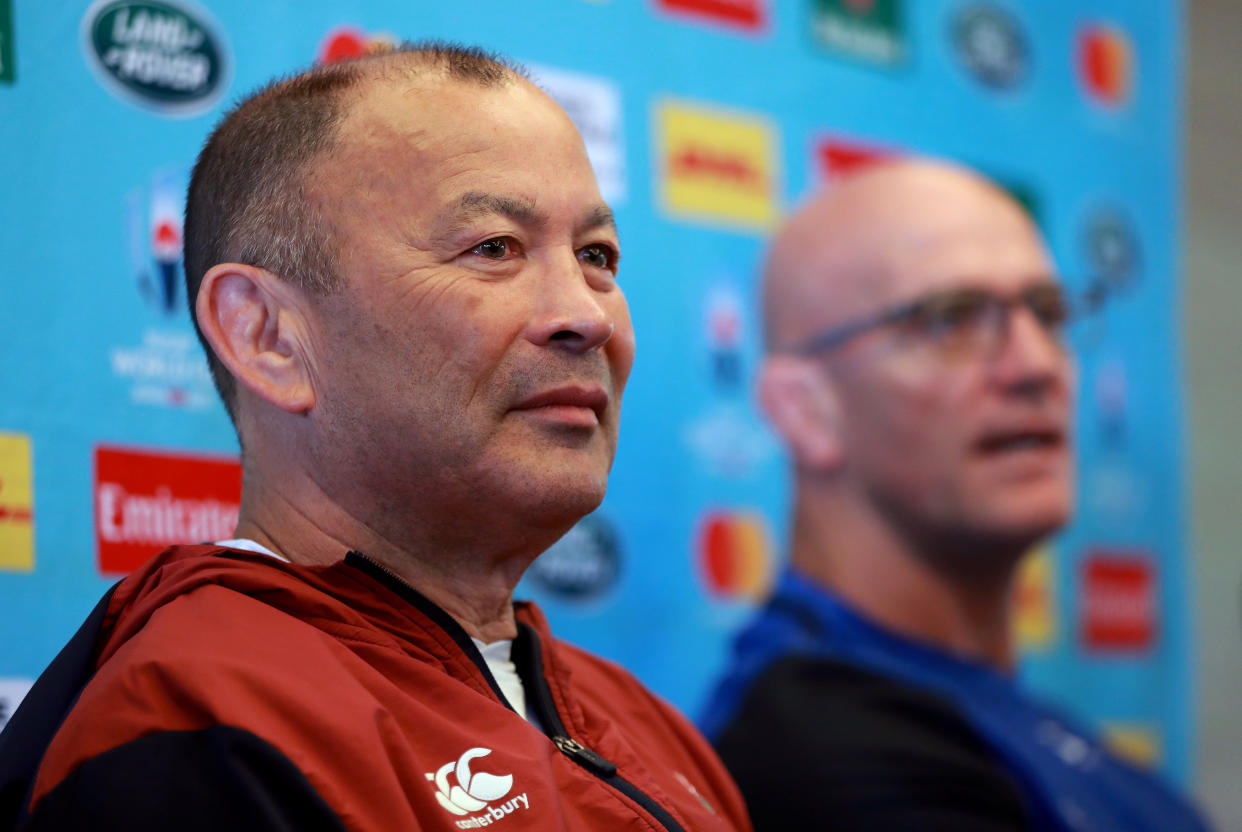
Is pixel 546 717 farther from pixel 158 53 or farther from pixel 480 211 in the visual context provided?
pixel 158 53

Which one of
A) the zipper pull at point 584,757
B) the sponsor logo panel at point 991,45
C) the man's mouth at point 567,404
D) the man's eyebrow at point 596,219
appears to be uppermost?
the sponsor logo panel at point 991,45

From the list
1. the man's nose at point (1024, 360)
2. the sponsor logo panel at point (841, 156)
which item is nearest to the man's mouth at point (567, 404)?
the man's nose at point (1024, 360)

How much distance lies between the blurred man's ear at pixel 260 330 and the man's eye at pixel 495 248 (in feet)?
0.51

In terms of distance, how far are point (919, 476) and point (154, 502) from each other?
105cm

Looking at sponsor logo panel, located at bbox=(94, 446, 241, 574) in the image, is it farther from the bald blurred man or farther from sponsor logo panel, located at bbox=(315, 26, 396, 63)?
the bald blurred man

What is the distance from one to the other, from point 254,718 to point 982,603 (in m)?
A: 1.40

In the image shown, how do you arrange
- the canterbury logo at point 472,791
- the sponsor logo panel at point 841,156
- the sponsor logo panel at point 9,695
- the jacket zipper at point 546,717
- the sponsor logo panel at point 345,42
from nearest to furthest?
1. the canterbury logo at point 472,791
2. the jacket zipper at point 546,717
3. the sponsor logo panel at point 9,695
4. the sponsor logo panel at point 345,42
5. the sponsor logo panel at point 841,156

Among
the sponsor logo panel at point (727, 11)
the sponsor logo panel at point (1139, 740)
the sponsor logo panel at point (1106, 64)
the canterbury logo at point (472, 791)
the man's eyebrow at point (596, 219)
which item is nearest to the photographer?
the canterbury logo at point (472, 791)

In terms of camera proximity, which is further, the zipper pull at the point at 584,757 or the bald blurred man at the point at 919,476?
the bald blurred man at the point at 919,476

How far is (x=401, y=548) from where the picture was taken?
1.22 meters

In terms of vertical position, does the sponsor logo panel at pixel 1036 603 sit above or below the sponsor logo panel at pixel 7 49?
below

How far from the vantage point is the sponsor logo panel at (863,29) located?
97.3 inches

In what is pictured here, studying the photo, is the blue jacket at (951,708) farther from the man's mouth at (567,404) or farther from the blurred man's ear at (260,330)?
→ the blurred man's ear at (260,330)

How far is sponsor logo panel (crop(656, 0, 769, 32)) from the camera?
7.39 feet
